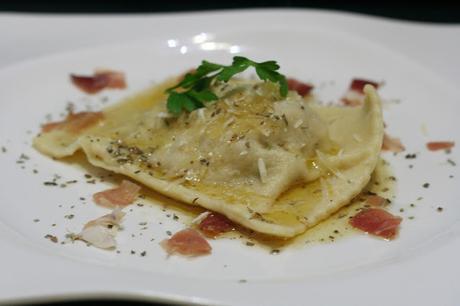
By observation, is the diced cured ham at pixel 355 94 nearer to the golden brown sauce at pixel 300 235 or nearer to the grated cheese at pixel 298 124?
the golden brown sauce at pixel 300 235

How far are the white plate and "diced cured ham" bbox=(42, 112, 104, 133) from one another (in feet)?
0.52

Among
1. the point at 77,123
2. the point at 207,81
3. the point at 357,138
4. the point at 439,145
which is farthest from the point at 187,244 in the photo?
the point at 439,145

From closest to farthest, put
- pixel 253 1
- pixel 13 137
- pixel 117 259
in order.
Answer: pixel 117 259
pixel 13 137
pixel 253 1

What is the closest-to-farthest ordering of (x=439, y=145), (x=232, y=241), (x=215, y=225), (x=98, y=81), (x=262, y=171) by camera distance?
(x=232, y=241) → (x=215, y=225) → (x=262, y=171) → (x=439, y=145) → (x=98, y=81)

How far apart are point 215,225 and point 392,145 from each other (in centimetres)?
187

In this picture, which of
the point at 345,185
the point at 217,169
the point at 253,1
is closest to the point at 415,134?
the point at 345,185

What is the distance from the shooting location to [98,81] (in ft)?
21.7

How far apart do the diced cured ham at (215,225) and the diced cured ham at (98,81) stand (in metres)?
2.47

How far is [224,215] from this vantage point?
4582 millimetres

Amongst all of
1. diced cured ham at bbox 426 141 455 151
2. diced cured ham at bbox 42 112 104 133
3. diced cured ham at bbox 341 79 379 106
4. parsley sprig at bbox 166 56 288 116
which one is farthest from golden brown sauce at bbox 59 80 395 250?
diced cured ham at bbox 341 79 379 106

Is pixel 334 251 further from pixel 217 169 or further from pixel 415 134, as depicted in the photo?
pixel 415 134

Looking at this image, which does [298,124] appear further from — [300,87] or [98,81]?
[98,81]

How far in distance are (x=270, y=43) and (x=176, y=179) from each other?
2977mm

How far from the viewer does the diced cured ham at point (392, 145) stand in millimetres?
5531
